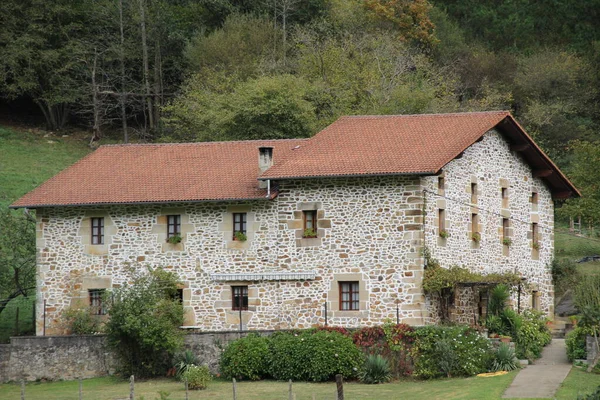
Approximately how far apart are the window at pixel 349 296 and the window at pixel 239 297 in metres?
3.06

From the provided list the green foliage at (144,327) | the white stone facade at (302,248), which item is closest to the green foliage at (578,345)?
the white stone facade at (302,248)

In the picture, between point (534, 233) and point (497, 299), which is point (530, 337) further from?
point (534, 233)

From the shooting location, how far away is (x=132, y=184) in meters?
40.4

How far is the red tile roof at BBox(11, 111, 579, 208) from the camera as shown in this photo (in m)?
37.5

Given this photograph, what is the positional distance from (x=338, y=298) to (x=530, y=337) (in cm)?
583

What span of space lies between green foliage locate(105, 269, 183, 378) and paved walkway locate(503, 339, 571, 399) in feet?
33.1

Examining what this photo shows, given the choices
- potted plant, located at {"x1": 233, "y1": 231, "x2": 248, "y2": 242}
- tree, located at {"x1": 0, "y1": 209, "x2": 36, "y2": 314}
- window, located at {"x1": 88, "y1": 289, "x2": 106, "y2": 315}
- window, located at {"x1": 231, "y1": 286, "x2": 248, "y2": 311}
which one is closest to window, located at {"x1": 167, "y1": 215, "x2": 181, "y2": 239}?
potted plant, located at {"x1": 233, "y1": 231, "x2": 248, "y2": 242}

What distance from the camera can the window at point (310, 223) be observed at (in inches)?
1487

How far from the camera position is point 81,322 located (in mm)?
39219

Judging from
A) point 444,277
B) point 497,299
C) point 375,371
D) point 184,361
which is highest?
point 444,277

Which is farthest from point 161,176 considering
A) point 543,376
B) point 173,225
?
point 543,376

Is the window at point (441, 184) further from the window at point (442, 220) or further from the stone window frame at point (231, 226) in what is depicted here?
the stone window frame at point (231, 226)

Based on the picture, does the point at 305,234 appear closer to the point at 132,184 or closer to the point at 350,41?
the point at 132,184

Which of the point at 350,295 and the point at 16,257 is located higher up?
the point at 16,257
